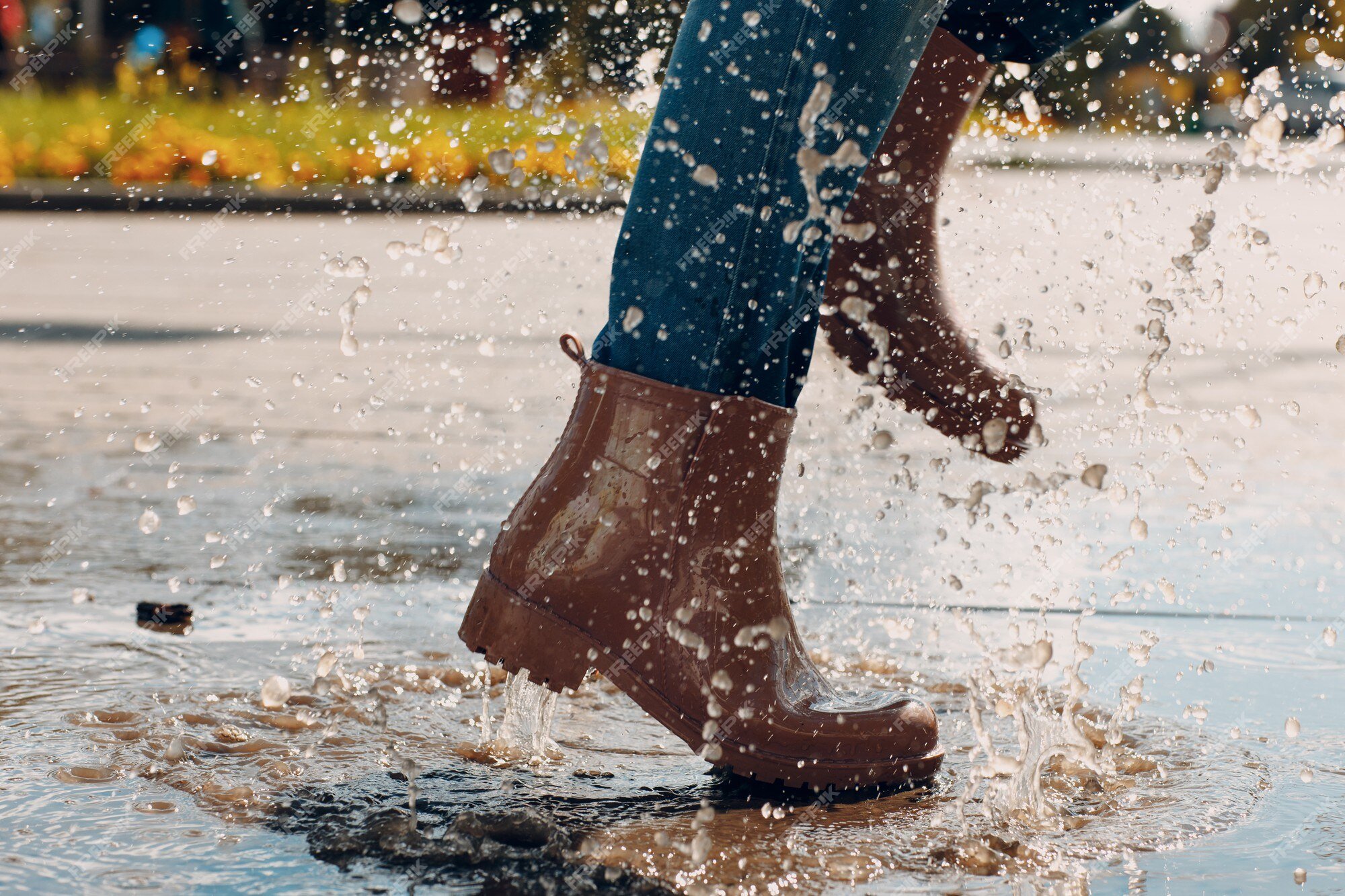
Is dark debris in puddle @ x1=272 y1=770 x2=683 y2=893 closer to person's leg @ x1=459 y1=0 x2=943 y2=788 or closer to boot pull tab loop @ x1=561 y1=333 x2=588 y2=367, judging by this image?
person's leg @ x1=459 y1=0 x2=943 y2=788

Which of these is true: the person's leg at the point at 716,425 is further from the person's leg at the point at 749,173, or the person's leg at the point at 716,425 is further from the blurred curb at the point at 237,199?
the blurred curb at the point at 237,199

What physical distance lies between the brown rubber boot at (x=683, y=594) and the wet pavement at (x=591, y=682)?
0.06 metres

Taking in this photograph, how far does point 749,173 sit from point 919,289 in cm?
71

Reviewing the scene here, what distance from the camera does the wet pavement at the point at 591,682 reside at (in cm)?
155

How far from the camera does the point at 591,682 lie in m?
2.10

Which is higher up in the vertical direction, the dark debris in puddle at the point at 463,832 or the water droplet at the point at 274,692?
the water droplet at the point at 274,692

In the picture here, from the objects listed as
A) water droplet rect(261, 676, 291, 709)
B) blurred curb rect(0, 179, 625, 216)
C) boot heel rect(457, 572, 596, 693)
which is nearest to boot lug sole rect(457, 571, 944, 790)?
boot heel rect(457, 572, 596, 693)

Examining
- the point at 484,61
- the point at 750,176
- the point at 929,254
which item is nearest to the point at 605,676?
the point at 750,176

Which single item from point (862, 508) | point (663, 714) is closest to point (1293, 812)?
point (663, 714)

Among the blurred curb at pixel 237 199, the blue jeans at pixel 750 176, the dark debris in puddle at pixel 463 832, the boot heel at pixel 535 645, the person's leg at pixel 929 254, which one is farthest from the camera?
the blurred curb at pixel 237 199

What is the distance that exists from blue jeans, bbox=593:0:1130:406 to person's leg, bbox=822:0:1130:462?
496 millimetres

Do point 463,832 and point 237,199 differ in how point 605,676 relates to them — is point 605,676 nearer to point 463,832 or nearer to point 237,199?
point 463,832

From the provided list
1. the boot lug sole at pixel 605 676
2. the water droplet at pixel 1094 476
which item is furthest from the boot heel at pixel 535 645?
the water droplet at pixel 1094 476

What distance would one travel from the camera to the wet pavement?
1551 mm
